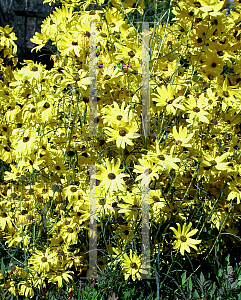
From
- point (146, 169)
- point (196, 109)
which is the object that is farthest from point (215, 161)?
point (146, 169)

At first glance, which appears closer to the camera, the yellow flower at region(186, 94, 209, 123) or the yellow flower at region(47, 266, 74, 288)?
the yellow flower at region(186, 94, 209, 123)

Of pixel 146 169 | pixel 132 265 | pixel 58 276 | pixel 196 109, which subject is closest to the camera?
pixel 146 169

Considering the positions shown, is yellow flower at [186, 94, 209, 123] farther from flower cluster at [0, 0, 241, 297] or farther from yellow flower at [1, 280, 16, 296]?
yellow flower at [1, 280, 16, 296]

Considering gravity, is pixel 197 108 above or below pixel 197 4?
below

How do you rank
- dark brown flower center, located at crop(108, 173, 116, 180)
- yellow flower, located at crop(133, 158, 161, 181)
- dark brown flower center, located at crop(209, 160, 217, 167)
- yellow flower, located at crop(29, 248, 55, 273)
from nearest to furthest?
yellow flower, located at crop(133, 158, 161, 181) < dark brown flower center, located at crop(108, 173, 116, 180) < dark brown flower center, located at crop(209, 160, 217, 167) < yellow flower, located at crop(29, 248, 55, 273)

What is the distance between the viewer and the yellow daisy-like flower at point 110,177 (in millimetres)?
1540

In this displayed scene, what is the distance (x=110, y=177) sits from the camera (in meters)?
1.59

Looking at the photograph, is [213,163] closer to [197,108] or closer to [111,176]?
[197,108]

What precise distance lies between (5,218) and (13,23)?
5.13m

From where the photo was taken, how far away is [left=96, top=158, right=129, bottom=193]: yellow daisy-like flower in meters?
1.54

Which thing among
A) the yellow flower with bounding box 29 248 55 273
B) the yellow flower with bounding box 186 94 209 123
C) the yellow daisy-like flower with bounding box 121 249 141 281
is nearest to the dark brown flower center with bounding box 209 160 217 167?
the yellow flower with bounding box 186 94 209 123

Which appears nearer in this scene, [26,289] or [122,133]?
[122,133]

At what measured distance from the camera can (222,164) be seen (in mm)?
1666

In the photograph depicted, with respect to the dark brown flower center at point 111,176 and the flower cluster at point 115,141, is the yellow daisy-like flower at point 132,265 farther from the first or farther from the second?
the dark brown flower center at point 111,176
